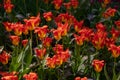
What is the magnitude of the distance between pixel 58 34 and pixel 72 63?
0.29 meters

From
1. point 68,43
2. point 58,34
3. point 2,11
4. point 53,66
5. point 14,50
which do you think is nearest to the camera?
point 53,66

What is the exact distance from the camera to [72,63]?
3137 mm

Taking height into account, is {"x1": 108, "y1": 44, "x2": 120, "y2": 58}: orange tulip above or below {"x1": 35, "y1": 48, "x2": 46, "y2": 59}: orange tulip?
above

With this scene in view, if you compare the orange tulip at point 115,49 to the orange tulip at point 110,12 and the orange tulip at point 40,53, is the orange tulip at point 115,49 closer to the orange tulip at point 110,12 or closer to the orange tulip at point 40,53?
the orange tulip at point 40,53

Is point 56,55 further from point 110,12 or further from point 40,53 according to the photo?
point 110,12

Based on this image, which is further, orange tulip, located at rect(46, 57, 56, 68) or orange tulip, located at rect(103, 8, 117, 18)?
orange tulip, located at rect(103, 8, 117, 18)

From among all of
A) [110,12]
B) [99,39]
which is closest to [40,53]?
[99,39]

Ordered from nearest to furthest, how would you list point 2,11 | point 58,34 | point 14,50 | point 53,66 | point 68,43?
1. point 53,66
2. point 58,34
3. point 14,50
4. point 68,43
5. point 2,11

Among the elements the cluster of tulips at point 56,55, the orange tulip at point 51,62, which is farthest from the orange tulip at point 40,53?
the orange tulip at point 51,62

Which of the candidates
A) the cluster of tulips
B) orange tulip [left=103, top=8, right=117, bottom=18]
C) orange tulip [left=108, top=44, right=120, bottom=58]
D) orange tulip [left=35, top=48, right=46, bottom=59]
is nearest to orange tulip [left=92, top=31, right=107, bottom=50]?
the cluster of tulips

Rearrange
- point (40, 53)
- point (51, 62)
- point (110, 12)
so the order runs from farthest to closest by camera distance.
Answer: point (110, 12)
point (40, 53)
point (51, 62)

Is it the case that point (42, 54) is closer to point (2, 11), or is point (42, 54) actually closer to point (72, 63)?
point (72, 63)

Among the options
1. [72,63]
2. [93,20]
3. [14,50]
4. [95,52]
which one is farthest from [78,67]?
[93,20]

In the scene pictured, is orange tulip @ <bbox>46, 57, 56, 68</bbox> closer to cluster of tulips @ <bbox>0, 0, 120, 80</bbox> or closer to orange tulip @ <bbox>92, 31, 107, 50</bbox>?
cluster of tulips @ <bbox>0, 0, 120, 80</bbox>
